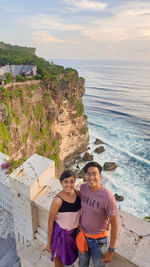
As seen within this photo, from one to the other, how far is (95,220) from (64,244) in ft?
2.27

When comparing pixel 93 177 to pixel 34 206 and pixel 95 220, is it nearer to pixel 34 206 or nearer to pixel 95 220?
pixel 95 220

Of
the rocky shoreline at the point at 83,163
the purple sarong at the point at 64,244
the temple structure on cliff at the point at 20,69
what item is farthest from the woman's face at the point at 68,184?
the temple structure on cliff at the point at 20,69

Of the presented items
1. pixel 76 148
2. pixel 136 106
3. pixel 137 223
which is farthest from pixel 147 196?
pixel 136 106

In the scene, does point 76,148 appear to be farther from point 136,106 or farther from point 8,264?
point 136,106

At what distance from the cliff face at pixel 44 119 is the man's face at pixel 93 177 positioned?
14952mm

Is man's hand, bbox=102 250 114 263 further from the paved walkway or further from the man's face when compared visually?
the paved walkway

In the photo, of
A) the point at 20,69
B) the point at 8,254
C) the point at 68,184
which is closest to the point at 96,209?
the point at 68,184

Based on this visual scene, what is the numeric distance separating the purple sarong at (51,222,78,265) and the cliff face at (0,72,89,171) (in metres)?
14.5

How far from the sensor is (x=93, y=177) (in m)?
2.58

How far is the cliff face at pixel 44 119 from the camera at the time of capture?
18.6 m

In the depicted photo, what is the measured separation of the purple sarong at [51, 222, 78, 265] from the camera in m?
2.76

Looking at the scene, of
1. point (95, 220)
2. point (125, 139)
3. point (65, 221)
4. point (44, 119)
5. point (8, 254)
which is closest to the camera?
point (95, 220)

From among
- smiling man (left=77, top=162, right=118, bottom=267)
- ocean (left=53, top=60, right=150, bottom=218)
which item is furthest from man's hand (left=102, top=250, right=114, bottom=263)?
ocean (left=53, top=60, right=150, bottom=218)

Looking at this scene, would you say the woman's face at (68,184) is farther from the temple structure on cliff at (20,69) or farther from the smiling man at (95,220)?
the temple structure on cliff at (20,69)
